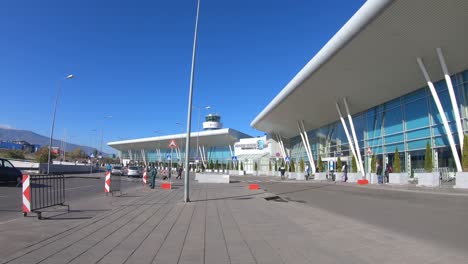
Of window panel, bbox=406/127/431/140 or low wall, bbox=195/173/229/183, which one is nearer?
window panel, bbox=406/127/431/140

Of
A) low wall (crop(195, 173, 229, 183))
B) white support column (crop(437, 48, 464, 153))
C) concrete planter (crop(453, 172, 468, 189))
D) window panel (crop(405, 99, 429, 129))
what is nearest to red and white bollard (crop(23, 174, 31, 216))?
concrete planter (crop(453, 172, 468, 189))

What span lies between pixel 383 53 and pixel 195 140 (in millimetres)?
75432

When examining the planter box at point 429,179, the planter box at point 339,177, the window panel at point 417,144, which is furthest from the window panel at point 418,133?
the planter box at point 339,177

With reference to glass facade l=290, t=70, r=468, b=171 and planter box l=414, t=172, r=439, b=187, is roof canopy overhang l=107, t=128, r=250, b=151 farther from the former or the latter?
planter box l=414, t=172, r=439, b=187

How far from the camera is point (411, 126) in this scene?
3312 cm

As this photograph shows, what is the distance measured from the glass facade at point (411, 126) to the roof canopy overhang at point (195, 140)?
40.0 metres

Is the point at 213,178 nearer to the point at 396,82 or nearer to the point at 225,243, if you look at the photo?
the point at 396,82

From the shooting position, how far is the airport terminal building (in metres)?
23.2

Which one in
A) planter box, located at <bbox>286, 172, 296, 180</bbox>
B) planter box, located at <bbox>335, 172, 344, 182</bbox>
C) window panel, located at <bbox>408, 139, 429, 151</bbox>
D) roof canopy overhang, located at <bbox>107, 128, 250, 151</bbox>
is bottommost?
planter box, located at <bbox>286, 172, 296, 180</bbox>

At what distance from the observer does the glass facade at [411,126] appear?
28516 mm

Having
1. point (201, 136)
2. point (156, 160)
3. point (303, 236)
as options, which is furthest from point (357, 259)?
point (156, 160)

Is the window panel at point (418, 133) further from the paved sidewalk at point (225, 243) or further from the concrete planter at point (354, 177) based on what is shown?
the paved sidewalk at point (225, 243)

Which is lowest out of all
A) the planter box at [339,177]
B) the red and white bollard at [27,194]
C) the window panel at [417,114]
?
the planter box at [339,177]

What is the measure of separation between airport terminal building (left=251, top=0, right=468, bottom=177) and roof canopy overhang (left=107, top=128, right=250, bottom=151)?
38.9 metres
